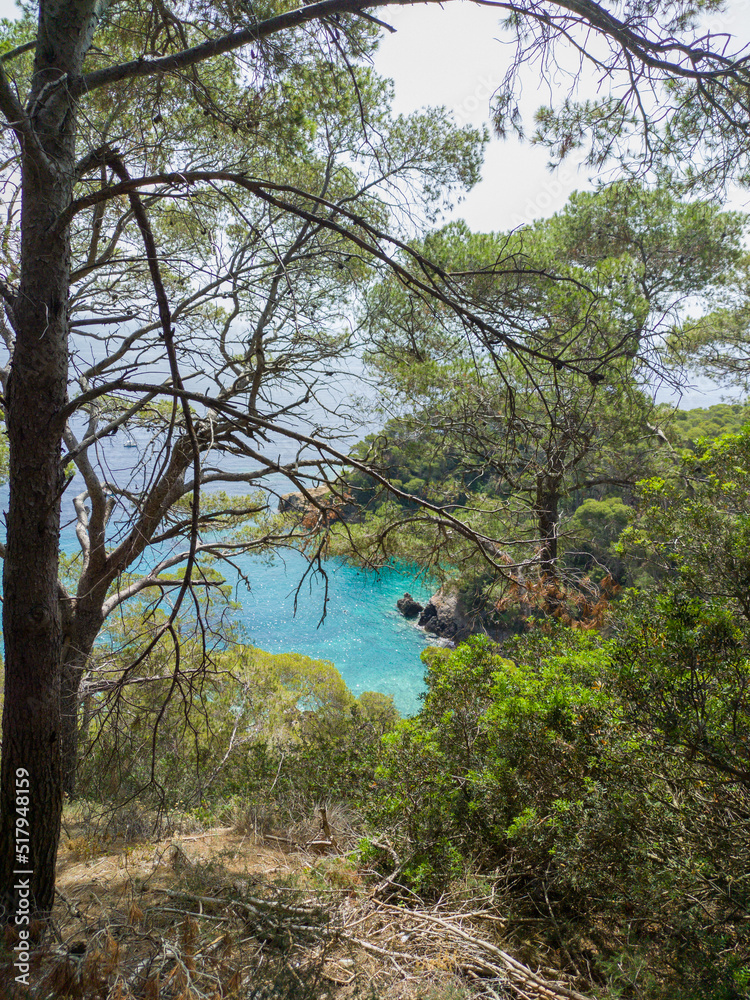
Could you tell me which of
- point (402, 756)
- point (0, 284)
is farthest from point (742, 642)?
point (0, 284)

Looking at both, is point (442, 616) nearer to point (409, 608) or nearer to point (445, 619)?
point (445, 619)

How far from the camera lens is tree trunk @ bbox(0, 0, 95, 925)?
214cm

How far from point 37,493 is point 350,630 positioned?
18.3m

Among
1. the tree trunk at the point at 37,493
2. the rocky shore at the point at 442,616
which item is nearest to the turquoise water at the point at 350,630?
the rocky shore at the point at 442,616

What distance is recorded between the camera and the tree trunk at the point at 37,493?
2.14 metres

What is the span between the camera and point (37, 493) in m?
2.18

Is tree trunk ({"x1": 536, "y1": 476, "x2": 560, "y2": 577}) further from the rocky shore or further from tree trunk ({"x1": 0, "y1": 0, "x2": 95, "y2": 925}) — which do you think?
the rocky shore

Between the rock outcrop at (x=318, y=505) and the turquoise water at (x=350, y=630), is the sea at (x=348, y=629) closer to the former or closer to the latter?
the turquoise water at (x=350, y=630)

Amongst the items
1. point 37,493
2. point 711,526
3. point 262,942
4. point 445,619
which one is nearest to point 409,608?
point 445,619

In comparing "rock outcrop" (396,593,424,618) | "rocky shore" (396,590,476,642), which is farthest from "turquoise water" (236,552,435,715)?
"rocky shore" (396,590,476,642)

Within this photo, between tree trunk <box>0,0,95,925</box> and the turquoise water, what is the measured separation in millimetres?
13649

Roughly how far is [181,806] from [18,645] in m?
3.63

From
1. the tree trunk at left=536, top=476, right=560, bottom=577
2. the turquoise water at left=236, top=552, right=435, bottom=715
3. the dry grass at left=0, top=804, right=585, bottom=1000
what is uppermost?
the tree trunk at left=536, top=476, right=560, bottom=577

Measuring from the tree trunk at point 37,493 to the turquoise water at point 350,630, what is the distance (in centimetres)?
1365
